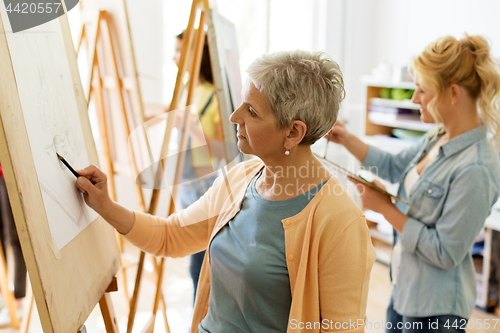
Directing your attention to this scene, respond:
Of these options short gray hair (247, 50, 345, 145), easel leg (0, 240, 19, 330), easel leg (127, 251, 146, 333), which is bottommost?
easel leg (0, 240, 19, 330)

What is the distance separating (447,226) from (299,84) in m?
0.69

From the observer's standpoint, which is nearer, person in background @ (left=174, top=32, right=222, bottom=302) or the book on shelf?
person in background @ (left=174, top=32, right=222, bottom=302)

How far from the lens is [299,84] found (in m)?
0.93

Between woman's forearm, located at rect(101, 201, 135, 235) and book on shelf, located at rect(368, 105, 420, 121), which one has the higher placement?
woman's forearm, located at rect(101, 201, 135, 235)

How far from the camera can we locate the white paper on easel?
2.75 ft

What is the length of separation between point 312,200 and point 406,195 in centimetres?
66

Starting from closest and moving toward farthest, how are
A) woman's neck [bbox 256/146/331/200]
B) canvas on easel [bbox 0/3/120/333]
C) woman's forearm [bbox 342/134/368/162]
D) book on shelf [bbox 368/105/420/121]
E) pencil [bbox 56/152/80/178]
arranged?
canvas on easel [bbox 0/3/120/333] < pencil [bbox 56/152/80/178] < woman's neck [bbox 256/146/331/200] < woman's forearm [bbox 342/134/368/162] < book on shelf [bbox 368/105/420/121]

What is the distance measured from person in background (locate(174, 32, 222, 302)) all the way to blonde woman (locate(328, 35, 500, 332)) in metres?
0.59

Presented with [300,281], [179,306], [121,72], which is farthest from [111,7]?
[179,306]

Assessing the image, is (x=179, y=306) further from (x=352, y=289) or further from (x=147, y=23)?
(x=147, y=23)

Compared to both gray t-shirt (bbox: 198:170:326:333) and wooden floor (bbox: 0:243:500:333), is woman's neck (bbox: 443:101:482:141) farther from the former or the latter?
wooden floor (bbox: 0:243:500:333)

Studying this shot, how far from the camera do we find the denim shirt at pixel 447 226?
48.6 inches

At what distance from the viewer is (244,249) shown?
1011mm

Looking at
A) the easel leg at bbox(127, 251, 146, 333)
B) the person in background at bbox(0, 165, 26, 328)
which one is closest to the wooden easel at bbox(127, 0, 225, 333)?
the easel leg at bbox(127, 251, 146, 333)
